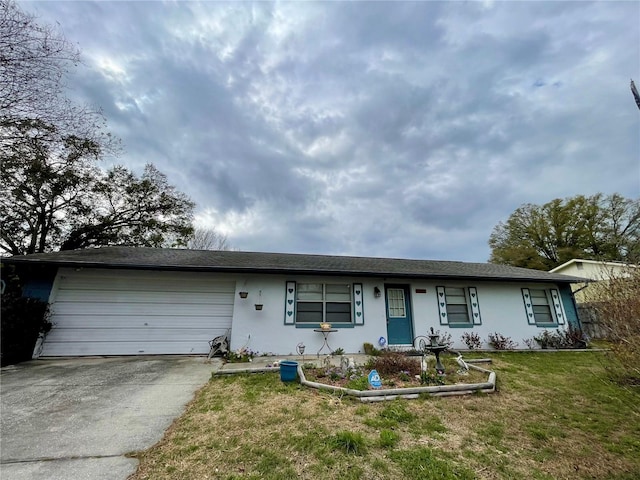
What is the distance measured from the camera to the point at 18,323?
254 inches

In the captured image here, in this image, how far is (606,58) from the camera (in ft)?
23.5

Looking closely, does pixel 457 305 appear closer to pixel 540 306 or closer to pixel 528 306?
pixel 528 306

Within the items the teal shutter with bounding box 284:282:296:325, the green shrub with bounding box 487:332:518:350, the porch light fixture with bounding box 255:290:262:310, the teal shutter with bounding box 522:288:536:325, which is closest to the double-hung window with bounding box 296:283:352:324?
the teal shutter with bounding box 284:282:296:325

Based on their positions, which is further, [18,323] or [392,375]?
[18,323]

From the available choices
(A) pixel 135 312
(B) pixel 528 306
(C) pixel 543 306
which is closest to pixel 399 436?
(A) pixel 135 312

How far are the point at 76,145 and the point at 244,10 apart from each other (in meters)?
10.2

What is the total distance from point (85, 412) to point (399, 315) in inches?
315

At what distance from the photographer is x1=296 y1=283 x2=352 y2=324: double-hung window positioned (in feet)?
27.2

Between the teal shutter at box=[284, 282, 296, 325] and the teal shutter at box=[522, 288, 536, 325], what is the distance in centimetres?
877

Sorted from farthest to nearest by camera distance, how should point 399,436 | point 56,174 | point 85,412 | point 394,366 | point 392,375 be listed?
point 56,174, point 394,366, point 392,375, point 85,412, point 399,436

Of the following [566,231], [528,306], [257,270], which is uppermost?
[566,231]

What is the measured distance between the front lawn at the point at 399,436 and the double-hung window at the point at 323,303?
3.52m

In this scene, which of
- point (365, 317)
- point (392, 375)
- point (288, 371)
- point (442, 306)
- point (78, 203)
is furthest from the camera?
point (78, 203)

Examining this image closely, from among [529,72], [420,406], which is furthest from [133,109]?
[529,72]
